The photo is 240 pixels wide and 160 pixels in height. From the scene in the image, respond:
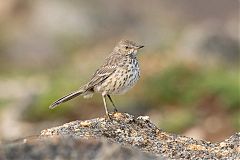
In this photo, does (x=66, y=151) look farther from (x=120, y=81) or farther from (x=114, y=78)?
(x=114, y=78)

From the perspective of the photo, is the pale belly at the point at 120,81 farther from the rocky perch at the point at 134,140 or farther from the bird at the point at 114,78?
the rocky perch at the point at 134,140

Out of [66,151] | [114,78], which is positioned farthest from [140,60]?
[66,151]

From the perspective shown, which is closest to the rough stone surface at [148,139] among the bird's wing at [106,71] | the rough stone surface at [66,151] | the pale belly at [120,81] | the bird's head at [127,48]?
the rough stone surface at [66,151]

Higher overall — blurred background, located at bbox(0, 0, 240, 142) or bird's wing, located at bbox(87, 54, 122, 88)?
blurred background, located at bbox(0, 0, 240, 142)

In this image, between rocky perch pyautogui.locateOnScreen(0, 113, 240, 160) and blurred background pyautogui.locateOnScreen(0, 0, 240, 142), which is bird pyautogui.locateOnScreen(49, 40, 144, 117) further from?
blurred background pyautogui.locateOnScreen(0, 0, 240, 142)

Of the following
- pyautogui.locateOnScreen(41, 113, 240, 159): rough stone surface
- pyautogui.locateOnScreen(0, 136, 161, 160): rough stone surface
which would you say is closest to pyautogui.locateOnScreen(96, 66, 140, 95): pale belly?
pyautogui.locateOnScreen(41, 113, 240, 159): rough stone surface

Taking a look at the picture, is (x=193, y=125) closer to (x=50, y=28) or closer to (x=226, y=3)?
(x=50, y=28)
